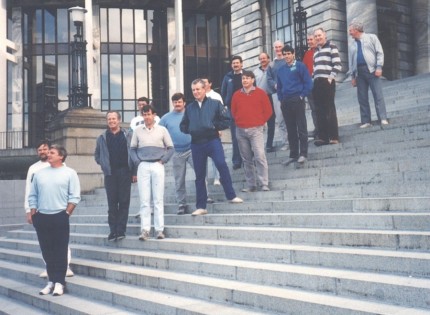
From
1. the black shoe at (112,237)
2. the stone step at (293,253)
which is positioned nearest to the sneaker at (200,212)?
the stone step at (293,253)

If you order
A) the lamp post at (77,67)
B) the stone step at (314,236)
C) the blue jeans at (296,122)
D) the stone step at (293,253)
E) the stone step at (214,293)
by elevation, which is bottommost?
the stone step at (214,293)

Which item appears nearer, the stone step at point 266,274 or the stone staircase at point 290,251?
the stone step at point 266,274

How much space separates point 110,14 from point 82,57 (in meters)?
23.5

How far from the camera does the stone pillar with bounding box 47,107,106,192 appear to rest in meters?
12.6

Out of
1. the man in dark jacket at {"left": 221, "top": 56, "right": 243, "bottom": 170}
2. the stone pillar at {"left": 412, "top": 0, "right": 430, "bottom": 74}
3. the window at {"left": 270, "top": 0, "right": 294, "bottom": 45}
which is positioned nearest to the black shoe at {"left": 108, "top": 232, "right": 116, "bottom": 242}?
the man in dark jacket at {"left": 221, "top": 56, "right": 243, "bottom": 170}

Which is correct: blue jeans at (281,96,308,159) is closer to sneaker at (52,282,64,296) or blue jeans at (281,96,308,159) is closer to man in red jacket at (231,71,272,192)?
man in red jacket at (231,71,272,192)

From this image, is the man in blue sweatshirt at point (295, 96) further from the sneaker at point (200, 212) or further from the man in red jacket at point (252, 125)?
the sneaker at point (200, 212)

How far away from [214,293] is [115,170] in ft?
9.93

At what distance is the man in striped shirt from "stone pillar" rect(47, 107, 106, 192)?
6253 millimetres

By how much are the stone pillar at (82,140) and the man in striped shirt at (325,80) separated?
6253mm

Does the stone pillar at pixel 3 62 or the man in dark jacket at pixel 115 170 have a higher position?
the stone pillar at pixel 3 62

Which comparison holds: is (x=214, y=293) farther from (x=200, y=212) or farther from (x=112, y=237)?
(x=112, y=237)

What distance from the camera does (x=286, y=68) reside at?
8.34 meters

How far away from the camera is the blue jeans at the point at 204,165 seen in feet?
23.6
